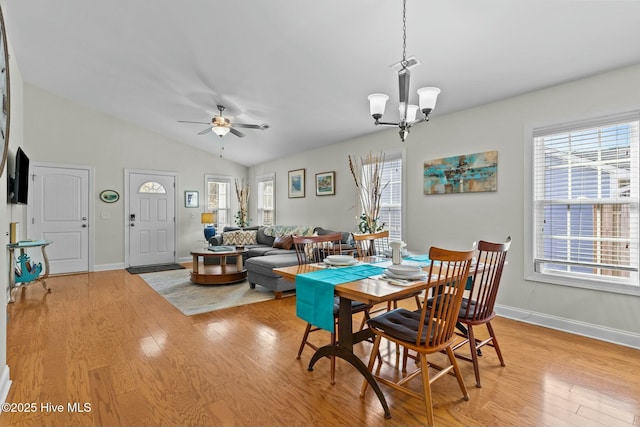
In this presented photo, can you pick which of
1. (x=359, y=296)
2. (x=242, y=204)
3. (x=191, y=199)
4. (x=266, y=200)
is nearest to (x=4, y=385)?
(x=359, y=296)

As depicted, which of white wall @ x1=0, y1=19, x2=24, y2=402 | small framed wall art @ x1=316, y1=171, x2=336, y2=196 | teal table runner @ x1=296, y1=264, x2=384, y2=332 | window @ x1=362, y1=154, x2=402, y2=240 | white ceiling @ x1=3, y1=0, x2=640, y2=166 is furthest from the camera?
small framed wall art @ x1=316, y1=171, x2=336, y2=196

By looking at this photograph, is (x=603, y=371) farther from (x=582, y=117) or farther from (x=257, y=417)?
(x=257, y=417)

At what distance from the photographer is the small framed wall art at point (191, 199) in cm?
750

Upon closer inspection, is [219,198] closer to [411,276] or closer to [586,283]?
[411,276]

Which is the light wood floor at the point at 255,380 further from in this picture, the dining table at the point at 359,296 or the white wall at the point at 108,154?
the white wall at the point at 108,154

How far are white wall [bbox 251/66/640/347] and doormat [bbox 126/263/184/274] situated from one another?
4.66m

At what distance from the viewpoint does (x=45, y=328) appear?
10.8 ft

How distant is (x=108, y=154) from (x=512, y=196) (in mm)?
7091

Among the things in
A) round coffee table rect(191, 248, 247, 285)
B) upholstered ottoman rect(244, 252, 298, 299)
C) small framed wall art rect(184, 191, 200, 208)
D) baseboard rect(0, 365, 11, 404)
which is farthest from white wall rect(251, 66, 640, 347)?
small framed wall art rect(184, 191, 200, 208)

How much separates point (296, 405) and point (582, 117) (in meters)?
3.46

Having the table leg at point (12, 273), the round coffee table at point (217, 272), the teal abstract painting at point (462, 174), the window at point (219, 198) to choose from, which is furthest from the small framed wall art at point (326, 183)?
the table leg at point (12, 273)

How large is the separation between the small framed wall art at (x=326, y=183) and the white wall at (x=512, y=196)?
1.05m

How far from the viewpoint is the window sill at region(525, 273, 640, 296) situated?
9.22 feet

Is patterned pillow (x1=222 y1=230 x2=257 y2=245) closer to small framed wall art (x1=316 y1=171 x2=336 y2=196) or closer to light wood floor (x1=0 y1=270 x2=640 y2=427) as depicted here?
small framed wall art (x1=316 y1=171 x2=336 y2=196)
